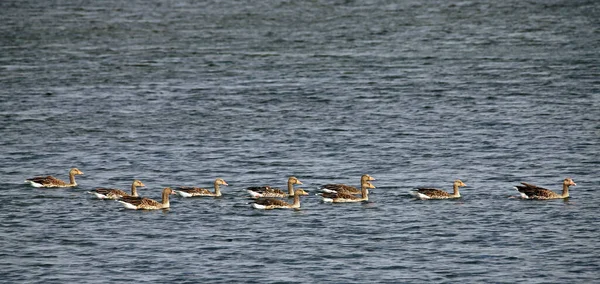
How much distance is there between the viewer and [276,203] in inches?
1677

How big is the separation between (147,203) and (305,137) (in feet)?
46.5

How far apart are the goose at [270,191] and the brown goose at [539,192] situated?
7732mm

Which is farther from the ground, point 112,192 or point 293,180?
point 293,180

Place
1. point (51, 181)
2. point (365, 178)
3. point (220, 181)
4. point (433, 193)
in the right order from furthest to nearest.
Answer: point (51, 181) → point (365, 178) → point (220, 181) → point (433, 193)

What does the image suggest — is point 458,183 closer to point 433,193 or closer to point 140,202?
point 433,193

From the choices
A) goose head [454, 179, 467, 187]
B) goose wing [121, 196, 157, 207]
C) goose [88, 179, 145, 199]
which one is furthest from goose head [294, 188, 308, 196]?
goose [88, 179, 145, 199]

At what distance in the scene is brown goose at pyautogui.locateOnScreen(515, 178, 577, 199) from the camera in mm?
43078

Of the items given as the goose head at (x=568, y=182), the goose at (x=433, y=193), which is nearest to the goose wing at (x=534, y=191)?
the goose head at (x=568, y=182)

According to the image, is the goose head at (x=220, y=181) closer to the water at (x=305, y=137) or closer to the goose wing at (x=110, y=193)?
the water at (x=305, y=137)

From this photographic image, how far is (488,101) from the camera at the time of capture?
6309 centimetres

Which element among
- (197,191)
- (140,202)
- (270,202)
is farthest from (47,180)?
(270,202)

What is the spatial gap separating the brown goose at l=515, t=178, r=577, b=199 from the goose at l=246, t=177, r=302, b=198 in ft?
25.4

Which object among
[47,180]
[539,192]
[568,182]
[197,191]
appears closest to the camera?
[539,192]

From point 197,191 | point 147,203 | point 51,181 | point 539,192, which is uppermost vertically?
point 51,181
